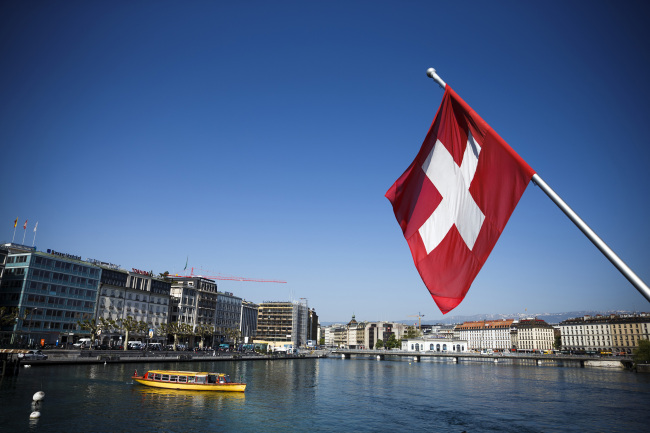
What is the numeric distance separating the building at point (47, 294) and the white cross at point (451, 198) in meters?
93.1

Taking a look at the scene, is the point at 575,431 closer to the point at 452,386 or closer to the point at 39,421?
the point at 452,386

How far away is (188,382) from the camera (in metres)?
54.3

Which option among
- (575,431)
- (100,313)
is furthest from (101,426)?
(100,313)

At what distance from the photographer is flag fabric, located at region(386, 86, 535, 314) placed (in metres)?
10.2

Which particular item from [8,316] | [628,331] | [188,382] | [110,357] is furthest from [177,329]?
[628,331]

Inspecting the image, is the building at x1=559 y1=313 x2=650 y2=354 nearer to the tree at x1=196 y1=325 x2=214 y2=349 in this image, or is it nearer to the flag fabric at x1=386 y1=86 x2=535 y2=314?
the tree at x1=196 y1=325 x2=214 y2=349

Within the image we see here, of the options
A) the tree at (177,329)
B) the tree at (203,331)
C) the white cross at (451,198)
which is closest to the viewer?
the white cross at (451,198)

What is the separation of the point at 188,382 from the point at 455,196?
168 ft

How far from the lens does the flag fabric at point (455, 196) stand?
33.6ft

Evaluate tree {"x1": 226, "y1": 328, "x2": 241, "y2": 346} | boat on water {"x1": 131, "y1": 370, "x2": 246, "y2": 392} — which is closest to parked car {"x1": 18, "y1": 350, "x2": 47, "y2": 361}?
boat on water {"x1": 131, "y1": 370, "x2": 246, "y2": 392}

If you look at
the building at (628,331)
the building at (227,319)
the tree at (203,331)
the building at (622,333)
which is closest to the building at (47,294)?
the tree at (203,331)

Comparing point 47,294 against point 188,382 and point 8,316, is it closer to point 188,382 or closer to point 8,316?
point 8,316

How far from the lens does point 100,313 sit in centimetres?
10762

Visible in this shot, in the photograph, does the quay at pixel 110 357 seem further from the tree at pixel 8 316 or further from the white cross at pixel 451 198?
the white cross at pixel 451 198
